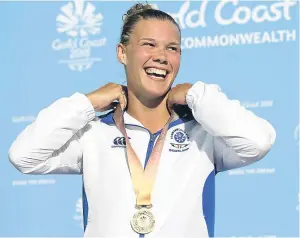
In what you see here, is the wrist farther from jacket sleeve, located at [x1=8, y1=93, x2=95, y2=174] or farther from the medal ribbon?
jacket sleeve, located at [x1=8, y1=93, x2=95, y2=174]

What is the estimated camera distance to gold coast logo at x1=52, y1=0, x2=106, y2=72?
4113 mm

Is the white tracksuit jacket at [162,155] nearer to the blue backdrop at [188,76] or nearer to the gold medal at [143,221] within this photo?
the gold medal at [143,221]

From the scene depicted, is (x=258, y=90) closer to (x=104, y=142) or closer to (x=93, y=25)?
(x=93, y=25)

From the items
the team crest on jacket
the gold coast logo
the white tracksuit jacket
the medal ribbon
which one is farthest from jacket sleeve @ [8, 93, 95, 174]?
the gold coast logo

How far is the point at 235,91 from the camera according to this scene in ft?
12.9

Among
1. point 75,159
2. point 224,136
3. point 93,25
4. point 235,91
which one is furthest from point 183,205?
point 93,25

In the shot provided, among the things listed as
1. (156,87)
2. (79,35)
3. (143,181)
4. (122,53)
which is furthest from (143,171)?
(79,35)

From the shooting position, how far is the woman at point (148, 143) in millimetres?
2080

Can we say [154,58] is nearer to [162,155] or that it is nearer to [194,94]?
[194,94]

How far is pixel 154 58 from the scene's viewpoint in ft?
7.05

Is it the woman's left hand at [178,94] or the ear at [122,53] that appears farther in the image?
the ear at [122,53]

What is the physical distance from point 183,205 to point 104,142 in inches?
11.7

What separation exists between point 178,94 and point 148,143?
161 millimetres

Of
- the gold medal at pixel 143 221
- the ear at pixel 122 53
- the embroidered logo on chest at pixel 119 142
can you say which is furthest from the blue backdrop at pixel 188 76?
the gold medal at pixel 143 221
